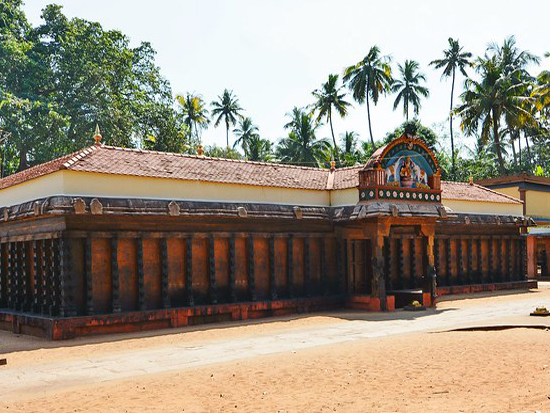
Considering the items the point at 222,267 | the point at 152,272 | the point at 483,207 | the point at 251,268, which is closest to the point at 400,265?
the point at 483,207

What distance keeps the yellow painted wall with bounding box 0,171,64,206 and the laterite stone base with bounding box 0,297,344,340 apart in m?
3.46

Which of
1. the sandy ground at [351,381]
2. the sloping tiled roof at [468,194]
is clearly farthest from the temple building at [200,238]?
the sloping tiled roof at [468,194]

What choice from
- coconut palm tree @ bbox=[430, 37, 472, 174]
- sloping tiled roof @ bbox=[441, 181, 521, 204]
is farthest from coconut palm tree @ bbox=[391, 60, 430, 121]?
sloping tiled roof @ bbox=[441, 181, 521, 204]

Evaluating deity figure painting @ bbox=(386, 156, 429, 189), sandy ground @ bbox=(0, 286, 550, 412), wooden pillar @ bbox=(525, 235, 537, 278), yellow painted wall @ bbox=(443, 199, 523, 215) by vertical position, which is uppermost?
deity figure painting @ bbox=(386, 156, 429, 189)

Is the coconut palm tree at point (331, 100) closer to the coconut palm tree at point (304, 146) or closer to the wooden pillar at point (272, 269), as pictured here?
the coconut palm tree at point (304, 146)

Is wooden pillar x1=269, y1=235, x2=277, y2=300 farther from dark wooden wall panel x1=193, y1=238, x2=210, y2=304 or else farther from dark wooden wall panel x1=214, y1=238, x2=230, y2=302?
dark wooden wall panel x1=193, y1=238, x2=210, y2=304

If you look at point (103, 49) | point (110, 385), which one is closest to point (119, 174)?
point (110, 385)

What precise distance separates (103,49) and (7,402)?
39.0 metres

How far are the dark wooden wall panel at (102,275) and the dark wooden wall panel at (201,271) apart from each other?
2.88 meters

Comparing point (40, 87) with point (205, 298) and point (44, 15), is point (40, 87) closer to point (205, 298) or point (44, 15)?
point (44, 15)

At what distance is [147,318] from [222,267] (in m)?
3.26

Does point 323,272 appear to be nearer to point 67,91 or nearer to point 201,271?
point 201,271

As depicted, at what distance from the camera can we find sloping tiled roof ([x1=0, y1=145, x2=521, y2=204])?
58.5 ft

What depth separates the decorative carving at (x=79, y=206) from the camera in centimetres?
1622
